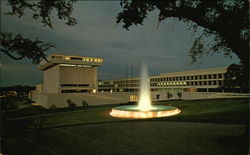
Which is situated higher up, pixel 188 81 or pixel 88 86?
pixel 188 81

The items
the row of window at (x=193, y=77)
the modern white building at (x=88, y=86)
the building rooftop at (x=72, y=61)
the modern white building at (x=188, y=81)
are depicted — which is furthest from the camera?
the modern white building at (x=188, y=81)

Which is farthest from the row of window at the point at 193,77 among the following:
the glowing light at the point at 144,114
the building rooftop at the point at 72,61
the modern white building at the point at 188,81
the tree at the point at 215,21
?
the tree at the point at 215,21

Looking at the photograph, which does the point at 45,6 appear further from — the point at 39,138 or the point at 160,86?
the point at 160,86

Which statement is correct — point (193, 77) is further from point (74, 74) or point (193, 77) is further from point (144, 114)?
point (144, 114)

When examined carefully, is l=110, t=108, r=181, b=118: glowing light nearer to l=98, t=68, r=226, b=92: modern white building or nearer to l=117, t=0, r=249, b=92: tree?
l=117, t=0, r=249, b=92: tree

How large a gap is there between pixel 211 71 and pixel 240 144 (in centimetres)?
5750

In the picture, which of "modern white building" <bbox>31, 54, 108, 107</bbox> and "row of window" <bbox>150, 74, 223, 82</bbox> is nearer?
"modern white building" <bbox>31, 54, 108, 107</bbox>

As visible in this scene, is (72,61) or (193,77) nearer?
(72,61)

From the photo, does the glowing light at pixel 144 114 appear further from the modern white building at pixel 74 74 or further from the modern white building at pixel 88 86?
the modern white building at pixel 74 74

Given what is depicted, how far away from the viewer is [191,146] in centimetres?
746

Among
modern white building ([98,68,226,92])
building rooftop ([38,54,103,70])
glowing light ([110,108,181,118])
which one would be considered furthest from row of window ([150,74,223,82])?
glowing light ([110,108,181,118])

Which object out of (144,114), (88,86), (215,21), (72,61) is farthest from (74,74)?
(215,21)

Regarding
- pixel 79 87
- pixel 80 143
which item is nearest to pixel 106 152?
pixel 80 143

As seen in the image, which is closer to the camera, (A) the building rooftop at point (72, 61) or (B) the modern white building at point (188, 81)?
(A) the building rooftop at point (72, 61)
